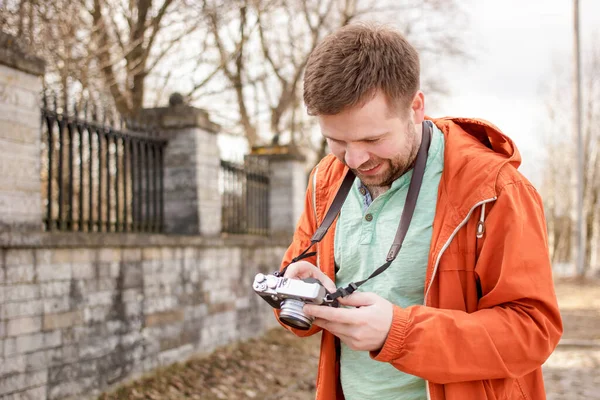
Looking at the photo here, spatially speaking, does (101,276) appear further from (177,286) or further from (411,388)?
(411,388)

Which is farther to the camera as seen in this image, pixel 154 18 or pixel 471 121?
pixel 154 18

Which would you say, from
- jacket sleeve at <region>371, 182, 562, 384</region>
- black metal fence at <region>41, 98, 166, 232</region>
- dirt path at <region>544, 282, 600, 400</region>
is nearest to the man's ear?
jacket sleeve at <region>371, 182, 562, 384</region>

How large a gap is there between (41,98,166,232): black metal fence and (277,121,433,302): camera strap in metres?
4.42

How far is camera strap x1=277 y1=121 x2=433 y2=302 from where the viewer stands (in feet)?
5.71

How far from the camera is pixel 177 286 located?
7.42 m

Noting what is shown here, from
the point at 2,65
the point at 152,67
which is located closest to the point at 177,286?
the point at 2,65

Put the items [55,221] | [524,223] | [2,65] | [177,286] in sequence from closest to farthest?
[524,223] < [2,65] < [55,221] < [177,286]

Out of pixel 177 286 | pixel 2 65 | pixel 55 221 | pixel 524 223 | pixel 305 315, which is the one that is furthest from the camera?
pixel 177 286

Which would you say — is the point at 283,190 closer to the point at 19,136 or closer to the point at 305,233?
the point at 19,136

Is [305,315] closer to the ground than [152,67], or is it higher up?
closer to the ground

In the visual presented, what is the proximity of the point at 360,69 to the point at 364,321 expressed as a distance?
2.26ft

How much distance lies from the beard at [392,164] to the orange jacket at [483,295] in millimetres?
119

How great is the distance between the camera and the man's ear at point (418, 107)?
180 cm

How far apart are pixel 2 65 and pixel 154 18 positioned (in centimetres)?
594
